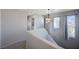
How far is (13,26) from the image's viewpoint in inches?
115

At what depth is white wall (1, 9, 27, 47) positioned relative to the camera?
9.46 feet

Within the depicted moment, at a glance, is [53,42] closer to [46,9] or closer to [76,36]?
[76,36]

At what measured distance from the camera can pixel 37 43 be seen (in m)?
2.93

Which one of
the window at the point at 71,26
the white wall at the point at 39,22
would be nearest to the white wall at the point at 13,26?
the white wall at the point at 39,22

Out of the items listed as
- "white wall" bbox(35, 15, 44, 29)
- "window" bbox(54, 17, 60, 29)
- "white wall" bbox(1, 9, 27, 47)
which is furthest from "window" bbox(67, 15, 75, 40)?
"white wall" bbox(1, 9, 27, 47)

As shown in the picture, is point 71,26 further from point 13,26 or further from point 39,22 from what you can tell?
point 13,26

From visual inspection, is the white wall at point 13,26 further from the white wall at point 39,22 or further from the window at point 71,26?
the window at point 71,26

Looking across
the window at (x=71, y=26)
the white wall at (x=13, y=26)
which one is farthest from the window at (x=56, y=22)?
the white wall at (x=13, y=26)

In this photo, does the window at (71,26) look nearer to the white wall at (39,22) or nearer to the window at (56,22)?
the window at (56,22)

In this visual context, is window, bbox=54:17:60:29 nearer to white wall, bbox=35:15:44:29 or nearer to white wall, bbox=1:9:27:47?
white wall, bbox=35:15:44:29

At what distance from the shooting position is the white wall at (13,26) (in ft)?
9.46

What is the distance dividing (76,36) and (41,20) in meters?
0.74

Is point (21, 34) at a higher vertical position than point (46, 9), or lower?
lower
